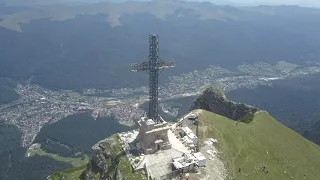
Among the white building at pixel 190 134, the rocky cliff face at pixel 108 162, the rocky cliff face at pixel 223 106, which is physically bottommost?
the rocky cliff face at pixel 223 106

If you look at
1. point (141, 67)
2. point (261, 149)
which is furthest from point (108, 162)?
point (261, 149)

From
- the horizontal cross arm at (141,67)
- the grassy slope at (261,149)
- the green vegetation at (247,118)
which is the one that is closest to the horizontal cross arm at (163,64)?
the horizontal cross arm at (141,67)

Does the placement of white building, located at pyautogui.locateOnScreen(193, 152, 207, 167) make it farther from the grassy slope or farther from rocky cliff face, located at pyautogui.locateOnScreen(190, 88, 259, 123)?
rocky cliff face, located at pyautogui.locateOnScreen(190, 88, 259, 123)

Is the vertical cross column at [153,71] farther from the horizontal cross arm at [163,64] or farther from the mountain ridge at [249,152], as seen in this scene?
the mountain ridge at [249,152]

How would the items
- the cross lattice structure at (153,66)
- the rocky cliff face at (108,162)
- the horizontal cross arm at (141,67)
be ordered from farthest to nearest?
the horizontal cross arm at (141,67) < the cross lattice structure at (153,66) < the rocky cliff face at (108,162)

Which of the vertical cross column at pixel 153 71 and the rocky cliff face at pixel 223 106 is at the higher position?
the vertical cross column at pixel 153 71

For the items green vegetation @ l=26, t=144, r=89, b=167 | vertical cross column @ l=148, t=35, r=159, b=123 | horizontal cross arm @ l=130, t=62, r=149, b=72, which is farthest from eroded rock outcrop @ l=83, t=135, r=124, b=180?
green vegetation @ l=26, t=144, r=89, b=167

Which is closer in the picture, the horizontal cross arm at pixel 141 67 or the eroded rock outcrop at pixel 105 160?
the eroded rock outcrop at pixel 105 160

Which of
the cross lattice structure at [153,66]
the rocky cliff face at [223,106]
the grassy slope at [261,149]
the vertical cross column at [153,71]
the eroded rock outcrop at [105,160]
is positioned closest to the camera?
the eroded rock outcrop at [105,160]
